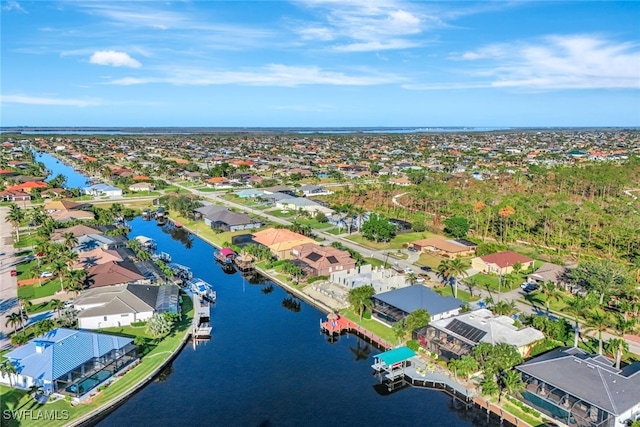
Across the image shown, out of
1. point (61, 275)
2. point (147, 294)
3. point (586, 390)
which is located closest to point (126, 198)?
point (61, 275)

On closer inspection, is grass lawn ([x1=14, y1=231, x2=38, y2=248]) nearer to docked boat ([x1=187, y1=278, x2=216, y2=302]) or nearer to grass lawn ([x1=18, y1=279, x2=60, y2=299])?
grass lawn ([x1=18, y1=279, x2=60, y2=299])

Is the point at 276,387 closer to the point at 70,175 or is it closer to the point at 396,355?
the point at 396,355

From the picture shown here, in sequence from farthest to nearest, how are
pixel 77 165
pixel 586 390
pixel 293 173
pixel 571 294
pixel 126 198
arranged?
pixel 77 165 → pixel 293 173 → pixel 126 198 → pixel 571 294 → pixel 586 390

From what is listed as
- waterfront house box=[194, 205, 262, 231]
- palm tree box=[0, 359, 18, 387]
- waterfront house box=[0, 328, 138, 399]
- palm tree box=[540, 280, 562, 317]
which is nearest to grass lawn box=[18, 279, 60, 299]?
Answer: waterfront house box=[0, 328, 138, 399]

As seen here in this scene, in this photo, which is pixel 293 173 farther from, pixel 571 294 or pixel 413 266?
pixel 571 294

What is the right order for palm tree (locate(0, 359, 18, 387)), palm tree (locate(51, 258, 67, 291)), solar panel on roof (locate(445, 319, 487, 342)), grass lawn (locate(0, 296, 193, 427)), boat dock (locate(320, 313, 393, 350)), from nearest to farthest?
grass lawn (locate(0, 296, 193, 427))
palm tree (locate(0, 359, 18, 387))
solar panel on roof (locate(445, 319, 487, 342))
boat dock (locate(320, 313, 393, 350))
palm tree (locate(51, 258, 67, 291))

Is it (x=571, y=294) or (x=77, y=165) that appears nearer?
(x=571, y=294)

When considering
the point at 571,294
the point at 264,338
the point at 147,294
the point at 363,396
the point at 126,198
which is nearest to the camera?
the point at 363,396

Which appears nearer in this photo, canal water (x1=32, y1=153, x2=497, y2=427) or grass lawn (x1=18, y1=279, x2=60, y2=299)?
canal water (x1=32, y1=153, x2=497, y2=427)
